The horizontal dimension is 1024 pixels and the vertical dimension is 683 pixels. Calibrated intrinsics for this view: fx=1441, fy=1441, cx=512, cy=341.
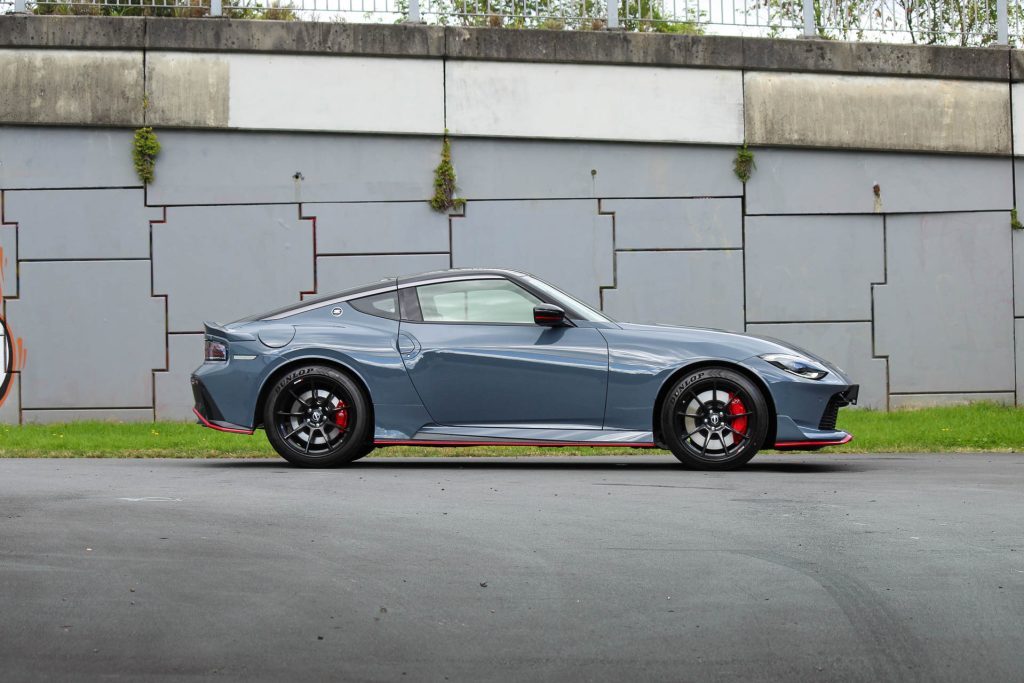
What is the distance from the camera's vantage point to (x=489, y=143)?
14.6 metres

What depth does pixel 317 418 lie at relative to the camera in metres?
9.32

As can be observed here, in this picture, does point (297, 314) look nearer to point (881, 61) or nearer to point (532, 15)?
point (532, 15)

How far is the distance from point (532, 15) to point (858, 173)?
12.2ft

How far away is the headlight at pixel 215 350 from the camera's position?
31.0ft

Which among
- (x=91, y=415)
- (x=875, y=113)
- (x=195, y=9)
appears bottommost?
(x=91, y=415)

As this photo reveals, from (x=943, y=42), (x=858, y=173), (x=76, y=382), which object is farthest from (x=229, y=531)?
(x=943, y=42)

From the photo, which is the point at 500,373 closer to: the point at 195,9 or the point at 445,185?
the point at 445,185

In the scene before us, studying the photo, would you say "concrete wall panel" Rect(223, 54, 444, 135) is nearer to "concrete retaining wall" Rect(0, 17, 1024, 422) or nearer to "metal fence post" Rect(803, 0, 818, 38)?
"concrete retaining wall" Rect(0, 17, 1024, 422)

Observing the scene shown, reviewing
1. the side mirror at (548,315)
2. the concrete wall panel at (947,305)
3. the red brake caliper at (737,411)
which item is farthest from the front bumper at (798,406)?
the concrete wall panel at (947,305)

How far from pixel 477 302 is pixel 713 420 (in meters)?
1.71

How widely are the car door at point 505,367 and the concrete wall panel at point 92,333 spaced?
5.81 meters

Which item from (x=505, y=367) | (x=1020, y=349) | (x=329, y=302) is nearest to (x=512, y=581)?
(x=505, y=367)

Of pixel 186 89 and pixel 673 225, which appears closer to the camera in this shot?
pixel 186 89

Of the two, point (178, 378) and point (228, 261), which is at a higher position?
point (228, 261)
